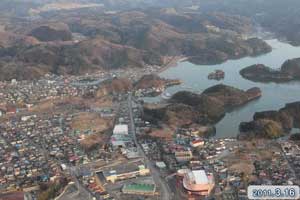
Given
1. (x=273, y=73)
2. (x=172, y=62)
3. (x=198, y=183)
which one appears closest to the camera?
(x=198, y=183)

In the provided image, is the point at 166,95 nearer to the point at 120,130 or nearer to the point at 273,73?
the point at 120,130

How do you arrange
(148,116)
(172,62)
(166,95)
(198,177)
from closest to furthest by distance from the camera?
(198,177)
(148,116)
(166,95)
(172,62)

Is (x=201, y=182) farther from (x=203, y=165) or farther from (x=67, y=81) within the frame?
(x=67, y=81)

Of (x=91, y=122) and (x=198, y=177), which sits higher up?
(x=198, y=177)

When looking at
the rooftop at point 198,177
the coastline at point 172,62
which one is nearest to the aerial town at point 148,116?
the rooftop at point 198,177

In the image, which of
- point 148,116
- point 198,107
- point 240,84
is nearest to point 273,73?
point 240,84

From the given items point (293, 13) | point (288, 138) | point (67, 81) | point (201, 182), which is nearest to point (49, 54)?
point (67, 81)
